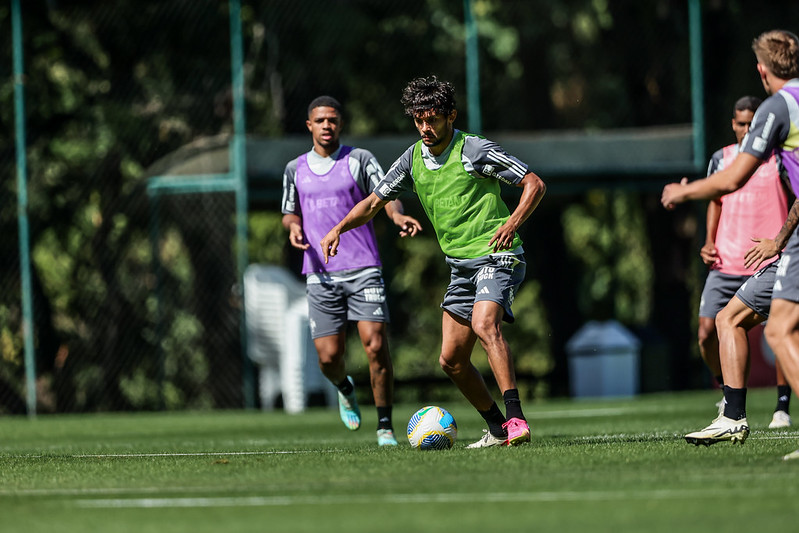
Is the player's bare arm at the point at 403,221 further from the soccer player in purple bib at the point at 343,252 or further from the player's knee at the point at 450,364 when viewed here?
the player's knee at the point at 450,364

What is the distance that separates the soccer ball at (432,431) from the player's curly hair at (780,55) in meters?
3.05

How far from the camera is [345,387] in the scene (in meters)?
11.1

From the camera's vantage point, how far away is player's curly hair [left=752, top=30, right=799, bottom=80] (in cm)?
714

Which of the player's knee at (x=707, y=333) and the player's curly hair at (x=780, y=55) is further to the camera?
the player's knee at (x=707, y=333)

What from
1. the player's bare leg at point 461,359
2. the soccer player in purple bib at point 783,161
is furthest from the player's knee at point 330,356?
the soccer player in purple bib at point 783,161

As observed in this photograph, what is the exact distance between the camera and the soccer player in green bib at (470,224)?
8.76 metres

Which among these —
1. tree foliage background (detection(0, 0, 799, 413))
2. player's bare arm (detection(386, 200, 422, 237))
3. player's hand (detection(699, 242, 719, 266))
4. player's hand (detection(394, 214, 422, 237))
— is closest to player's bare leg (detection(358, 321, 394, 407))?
player's bare arm (detection(386, 200, 422, 237))

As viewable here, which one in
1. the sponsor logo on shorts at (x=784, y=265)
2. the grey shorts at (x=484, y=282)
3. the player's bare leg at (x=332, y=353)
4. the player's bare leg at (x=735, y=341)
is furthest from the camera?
the player's bare leg at (x=332, y=353)

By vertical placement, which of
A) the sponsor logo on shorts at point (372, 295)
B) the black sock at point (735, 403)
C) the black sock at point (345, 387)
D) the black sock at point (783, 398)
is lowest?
the black sock at point (783, 398)

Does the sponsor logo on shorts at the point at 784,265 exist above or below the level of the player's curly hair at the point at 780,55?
below

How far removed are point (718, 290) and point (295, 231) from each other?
3230mm

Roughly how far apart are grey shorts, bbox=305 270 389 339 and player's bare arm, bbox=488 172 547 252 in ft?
5.96

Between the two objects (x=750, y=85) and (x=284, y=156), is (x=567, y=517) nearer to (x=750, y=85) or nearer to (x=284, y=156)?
(x=284, y=156)

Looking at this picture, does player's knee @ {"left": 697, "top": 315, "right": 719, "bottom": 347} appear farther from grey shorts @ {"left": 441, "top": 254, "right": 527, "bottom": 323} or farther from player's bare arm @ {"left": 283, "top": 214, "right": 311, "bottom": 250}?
player's bare arm @ {"left": 283, "top": 214, "right": 311, "bottom": 250}
